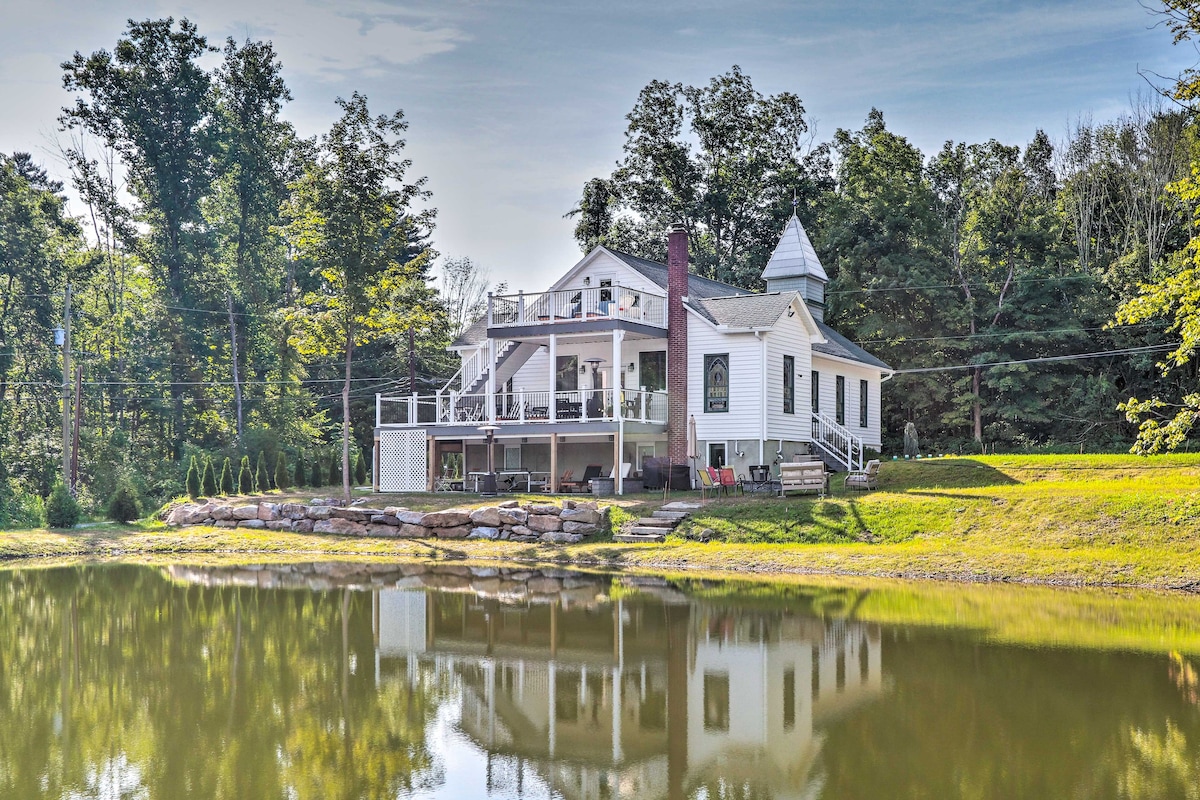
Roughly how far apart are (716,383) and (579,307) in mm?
4976

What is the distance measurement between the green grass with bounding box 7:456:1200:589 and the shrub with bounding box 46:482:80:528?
126cm

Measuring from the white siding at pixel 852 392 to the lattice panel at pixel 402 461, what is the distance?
38.7ft

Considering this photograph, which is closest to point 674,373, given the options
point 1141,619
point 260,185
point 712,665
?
point 1141,619

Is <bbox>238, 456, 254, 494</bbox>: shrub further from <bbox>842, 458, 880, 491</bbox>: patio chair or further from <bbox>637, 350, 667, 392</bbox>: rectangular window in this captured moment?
<bbox>842, 458, 880, 491</bbox>: patio chair

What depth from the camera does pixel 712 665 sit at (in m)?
12.7

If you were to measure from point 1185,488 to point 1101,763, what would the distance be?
53.5 ft

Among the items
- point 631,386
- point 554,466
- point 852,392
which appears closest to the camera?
point 554,466

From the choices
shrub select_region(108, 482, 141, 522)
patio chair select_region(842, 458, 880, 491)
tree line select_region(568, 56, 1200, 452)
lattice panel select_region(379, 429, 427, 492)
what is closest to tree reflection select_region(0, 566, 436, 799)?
patio chair select_region(842, 458, 880, 491)

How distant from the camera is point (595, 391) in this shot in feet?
106

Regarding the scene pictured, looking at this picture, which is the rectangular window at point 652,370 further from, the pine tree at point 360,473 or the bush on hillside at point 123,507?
the bush on hillside at point 123,507

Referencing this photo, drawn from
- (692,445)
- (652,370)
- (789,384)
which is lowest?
(692,445)

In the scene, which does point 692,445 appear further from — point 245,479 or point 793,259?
point 245,479

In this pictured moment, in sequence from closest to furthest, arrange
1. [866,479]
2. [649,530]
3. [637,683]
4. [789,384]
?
[637,683], [649,530], [866,479], [789,384]

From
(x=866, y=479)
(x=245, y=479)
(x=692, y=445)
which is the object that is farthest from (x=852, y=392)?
(x=245, y=479)
